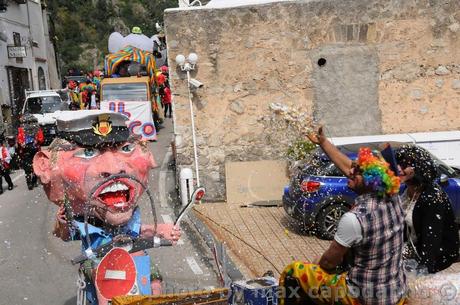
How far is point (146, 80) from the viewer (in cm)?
2172

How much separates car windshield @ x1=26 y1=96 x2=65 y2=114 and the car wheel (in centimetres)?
1455

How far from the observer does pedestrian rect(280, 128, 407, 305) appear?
3797 mm

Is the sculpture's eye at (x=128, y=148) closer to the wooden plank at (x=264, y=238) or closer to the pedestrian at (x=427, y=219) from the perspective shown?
the pedestrian at (x=427, y=219)

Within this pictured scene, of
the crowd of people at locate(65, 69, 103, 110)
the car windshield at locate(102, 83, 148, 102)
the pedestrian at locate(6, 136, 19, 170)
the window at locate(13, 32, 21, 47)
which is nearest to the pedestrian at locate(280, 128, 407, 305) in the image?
the pedestrian at locate(6, 136, 19, 170)

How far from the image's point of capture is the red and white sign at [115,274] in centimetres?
475

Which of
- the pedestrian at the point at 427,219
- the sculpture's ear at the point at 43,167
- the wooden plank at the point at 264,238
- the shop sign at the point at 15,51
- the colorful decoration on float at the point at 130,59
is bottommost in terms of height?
the wooden plank at the point at 264,238

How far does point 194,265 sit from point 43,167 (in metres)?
3.71

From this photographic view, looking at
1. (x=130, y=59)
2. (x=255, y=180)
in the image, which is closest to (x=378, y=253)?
(x=255, y=180)

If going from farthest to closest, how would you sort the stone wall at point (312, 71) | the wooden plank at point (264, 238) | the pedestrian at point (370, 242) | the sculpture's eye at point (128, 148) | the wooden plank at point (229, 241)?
the stone wall at point (312, 71)
the wooden plank at point (264, 238)
the wooden plank at point (229, 241)
the sculpture's eye at point (128, 148)
the pedestrian at point (370, 242)

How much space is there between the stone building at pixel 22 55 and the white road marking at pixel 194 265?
1825cm

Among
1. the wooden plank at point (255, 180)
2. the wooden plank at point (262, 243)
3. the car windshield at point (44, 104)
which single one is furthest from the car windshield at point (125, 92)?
the wooden plank at point (262, 243)

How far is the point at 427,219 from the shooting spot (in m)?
4.70

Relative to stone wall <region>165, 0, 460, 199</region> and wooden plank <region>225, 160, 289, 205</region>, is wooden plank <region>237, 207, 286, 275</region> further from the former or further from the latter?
stone wall <region>165, 0, 460, 199</region>

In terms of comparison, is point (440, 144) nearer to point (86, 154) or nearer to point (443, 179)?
point (443, 179)
